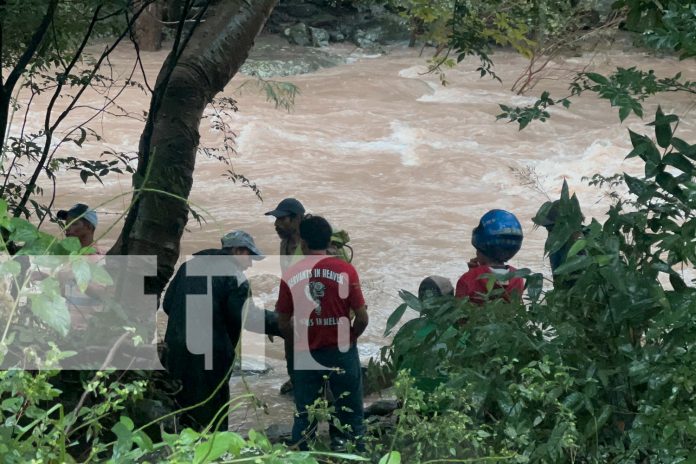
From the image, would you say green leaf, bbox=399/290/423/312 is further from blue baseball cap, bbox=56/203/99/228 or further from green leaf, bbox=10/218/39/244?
blue baseball cap, bbox=56/203/99/228

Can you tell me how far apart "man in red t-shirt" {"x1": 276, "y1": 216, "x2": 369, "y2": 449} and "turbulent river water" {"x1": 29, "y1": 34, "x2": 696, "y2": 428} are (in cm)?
320

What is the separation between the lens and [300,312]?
537cm

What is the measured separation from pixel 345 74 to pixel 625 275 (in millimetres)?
20103

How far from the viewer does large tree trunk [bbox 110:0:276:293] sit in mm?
4711

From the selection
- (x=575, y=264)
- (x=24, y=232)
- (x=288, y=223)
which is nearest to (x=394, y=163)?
(x=288, y=223)

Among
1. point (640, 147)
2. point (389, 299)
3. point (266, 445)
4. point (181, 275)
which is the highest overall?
point (640, 147)

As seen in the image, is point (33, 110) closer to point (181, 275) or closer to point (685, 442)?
point (181, 275)

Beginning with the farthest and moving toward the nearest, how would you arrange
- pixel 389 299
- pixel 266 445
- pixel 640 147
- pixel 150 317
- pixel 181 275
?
pixel 389 299 < pixel 181 275 < pixel 150 317 < pixel 640 147 < pixel 266 445

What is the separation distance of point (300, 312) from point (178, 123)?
1.15 meters

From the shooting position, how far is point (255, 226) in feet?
43.9

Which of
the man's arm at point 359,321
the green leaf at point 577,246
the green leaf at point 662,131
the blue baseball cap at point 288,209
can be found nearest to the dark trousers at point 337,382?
the man's arm at point 359,321

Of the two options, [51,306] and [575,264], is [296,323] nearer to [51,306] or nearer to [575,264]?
[575,264]

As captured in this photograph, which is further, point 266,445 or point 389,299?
point 389,299

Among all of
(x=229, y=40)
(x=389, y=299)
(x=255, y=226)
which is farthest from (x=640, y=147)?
(x=255, y=226)
